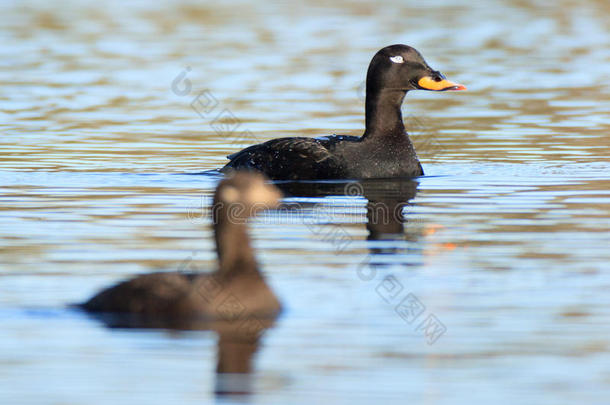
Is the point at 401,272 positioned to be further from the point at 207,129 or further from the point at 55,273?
the point at 207,129

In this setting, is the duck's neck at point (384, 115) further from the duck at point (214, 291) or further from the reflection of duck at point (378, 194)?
the duck at point (214, 291)

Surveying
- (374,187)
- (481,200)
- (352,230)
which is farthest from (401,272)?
(374,187)

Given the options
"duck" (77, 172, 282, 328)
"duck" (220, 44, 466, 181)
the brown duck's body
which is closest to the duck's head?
"duck" (220, 44, 466, 181)

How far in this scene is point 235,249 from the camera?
8219 millimetres

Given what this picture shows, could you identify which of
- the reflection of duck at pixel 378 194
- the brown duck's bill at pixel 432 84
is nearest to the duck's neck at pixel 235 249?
the reflection of duck at pixel 378 194

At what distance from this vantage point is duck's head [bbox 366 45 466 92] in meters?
14.9

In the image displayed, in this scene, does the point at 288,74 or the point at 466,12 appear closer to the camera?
the point at 288,74

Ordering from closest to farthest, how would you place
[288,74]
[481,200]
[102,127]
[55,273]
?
[55,273], [481,200], [102,127], [288,74]

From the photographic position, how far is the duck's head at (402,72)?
14891 mm

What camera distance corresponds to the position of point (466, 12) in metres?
39.5

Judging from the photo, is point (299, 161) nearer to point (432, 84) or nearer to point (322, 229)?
point (432, 84)

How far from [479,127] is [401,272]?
9.96 m

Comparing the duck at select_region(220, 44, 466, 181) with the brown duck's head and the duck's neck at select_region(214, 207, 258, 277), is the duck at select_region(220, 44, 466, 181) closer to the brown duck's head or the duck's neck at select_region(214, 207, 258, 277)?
the brown duck's head

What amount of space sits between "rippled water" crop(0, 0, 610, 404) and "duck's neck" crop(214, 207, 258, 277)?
0.40 meters
